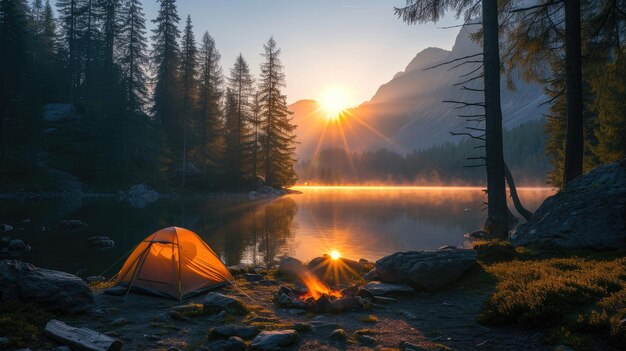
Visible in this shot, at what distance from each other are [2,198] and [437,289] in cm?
4163

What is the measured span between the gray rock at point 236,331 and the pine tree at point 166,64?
178 ft

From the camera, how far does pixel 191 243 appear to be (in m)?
10.8

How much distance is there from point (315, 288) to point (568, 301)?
19.6 ft

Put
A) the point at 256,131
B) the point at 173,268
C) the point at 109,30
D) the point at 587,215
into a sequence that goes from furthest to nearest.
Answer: the point at 256,131
the point at 109,30
the point at 587,215
the point at 173,268

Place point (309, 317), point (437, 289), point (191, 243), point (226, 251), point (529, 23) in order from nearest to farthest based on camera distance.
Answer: point (309, 317) → point (437, 289) → point (191, 243) → point (529, 23) → point (226, 251)

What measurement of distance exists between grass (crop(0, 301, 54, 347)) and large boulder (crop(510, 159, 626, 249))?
12.4m

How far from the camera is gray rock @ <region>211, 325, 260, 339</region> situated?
6.81 metres

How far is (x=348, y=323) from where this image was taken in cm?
769

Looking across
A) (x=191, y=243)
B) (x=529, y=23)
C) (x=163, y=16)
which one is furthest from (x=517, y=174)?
Answer: (x=191, y=243)

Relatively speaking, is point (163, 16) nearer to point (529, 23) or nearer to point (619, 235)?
point (529, 23)

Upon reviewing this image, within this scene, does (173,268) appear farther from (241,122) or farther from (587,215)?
(241,122)

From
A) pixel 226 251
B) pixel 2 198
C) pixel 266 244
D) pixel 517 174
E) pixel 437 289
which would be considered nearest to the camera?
pixel 437 289

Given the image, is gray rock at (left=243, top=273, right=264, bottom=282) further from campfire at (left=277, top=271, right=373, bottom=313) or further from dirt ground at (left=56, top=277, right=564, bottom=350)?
dirt ground at (left=56, top=277, right=564, bottom=350)

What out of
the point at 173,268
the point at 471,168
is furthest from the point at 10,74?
the point at 471,168
